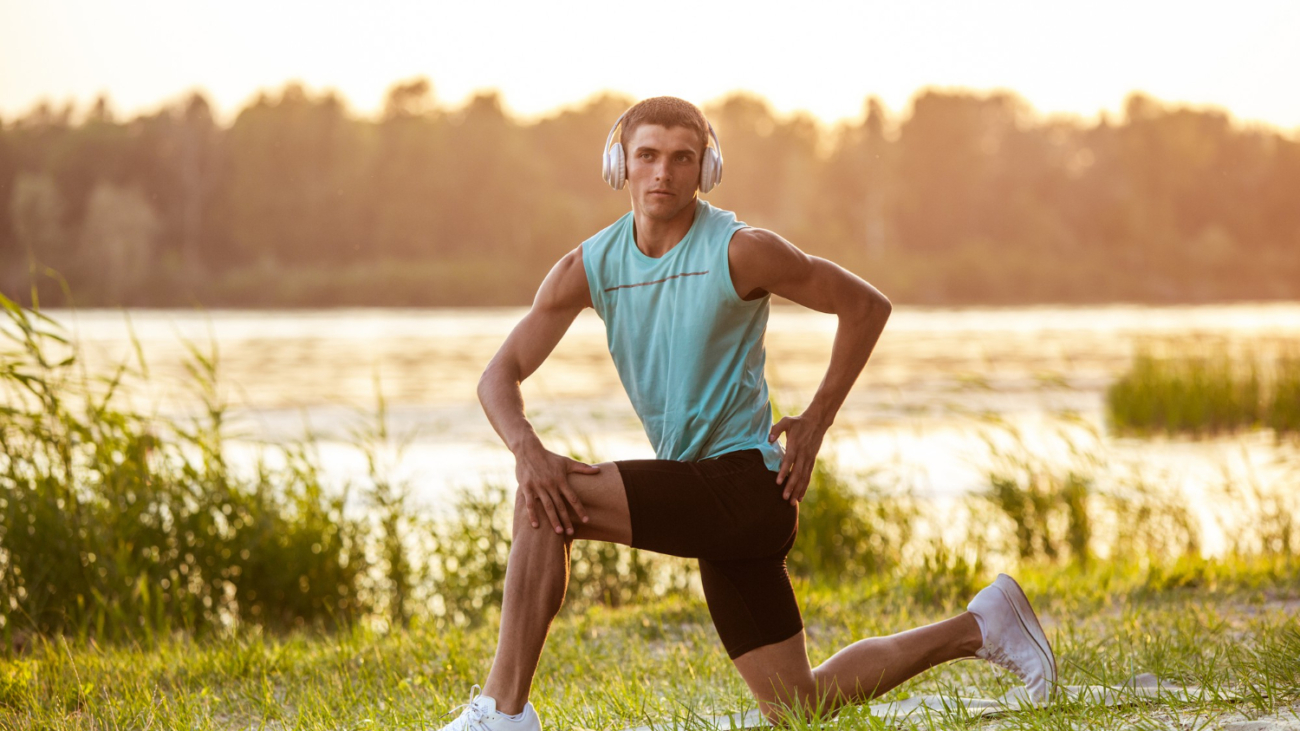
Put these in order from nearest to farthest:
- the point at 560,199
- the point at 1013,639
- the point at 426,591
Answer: the point at 1013,639 → the point at 426,591 → the point at 560,199

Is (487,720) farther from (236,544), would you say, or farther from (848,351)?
(236,544)

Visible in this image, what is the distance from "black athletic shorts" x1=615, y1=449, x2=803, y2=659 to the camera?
3.02 meters

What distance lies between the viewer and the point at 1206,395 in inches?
556

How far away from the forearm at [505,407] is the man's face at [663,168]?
1.87ft

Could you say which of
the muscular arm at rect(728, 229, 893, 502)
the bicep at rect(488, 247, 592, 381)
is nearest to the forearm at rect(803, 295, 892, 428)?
the muscular arm at rect(728, 229, 893, 502)

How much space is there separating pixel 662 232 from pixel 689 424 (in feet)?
1.66

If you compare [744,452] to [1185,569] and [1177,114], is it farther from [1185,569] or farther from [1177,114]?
[1177,114]

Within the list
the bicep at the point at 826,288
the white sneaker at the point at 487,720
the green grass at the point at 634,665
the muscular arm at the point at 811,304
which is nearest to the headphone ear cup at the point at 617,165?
the muscular arm at the point at 811,304

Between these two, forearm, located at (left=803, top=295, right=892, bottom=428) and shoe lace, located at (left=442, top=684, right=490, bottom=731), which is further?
forearm, located at (left=803, top=295, right=892, bottom=428)

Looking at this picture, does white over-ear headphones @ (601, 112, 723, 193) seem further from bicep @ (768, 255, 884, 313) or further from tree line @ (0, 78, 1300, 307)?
tree line @ (0, 78, 1300, 307)

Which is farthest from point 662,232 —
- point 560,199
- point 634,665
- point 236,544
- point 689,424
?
point 560,199

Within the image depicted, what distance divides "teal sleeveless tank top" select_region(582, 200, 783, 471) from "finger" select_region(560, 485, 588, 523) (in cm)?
37

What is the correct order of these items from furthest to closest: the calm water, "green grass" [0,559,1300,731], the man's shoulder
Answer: the calm water < "green grass" [0,559,1300,731] < the man's shoulder

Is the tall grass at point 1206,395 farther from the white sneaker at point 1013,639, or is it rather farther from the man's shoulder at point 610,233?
the man's shoulder at point 610,233
